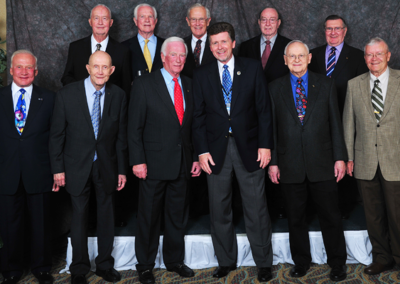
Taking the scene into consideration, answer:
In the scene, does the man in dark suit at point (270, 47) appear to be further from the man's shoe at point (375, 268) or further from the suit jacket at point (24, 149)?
the suit jacket at point (24, 149)

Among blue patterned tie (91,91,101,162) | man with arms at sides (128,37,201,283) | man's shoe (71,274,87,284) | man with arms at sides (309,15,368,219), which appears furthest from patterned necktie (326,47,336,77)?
man's shoe (71,274,87,284)

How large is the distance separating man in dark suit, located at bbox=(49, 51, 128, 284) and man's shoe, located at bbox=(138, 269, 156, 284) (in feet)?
0.64

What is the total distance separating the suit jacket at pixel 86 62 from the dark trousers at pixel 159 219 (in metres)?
0.97

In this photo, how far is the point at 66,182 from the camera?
293 centimetres

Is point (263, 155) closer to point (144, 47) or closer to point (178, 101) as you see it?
point (178, 101)

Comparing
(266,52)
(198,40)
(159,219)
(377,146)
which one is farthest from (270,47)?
(159,219)

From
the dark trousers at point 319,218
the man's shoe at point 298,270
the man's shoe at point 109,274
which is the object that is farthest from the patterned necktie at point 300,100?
the man's shoe at point 109,274

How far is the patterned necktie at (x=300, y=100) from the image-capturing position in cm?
299

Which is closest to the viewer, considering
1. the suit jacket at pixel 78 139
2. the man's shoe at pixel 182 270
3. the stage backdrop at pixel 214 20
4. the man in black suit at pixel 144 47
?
the suit jacket at pixel 78 139

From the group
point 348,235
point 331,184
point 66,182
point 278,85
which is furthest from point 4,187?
point 348,235

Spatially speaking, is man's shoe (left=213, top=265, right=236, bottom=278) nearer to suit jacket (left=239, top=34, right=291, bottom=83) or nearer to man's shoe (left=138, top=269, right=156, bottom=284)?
man's shoe (left=138, top=269, right=156, bottom=284)

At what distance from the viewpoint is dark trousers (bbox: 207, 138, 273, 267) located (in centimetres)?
298

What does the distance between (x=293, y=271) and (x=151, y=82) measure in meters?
1.76

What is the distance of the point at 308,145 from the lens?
2.96 m
